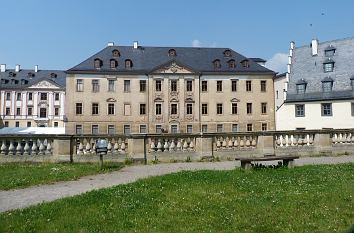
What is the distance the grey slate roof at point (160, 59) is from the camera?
49.7m

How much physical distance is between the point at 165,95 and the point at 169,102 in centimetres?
114

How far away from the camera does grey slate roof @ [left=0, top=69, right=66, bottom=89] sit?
75.6m

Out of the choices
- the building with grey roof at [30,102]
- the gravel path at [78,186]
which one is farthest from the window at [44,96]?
the gravel path at [78,186]

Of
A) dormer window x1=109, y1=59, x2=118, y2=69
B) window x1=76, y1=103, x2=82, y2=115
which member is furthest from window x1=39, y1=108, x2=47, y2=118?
dormer window x1=109, y1=59, x2=118, y2=69

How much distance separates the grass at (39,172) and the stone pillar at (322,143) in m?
8.41

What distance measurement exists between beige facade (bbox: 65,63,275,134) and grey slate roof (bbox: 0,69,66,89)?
31196mm

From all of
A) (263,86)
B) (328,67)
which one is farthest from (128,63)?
(328,67)

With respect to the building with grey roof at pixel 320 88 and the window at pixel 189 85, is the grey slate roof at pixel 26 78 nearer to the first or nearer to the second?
the window at pixel 189 85

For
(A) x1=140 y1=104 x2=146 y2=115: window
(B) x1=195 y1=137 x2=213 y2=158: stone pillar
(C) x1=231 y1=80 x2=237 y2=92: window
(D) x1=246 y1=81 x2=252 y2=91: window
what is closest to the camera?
(B) x1=195 y1=137 x2=213 y2=158: stone pillar

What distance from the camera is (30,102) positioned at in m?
75.4

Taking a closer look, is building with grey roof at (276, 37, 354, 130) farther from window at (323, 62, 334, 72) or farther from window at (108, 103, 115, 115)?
window at (108, 103, 115, 115)

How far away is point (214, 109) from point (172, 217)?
45.3 metres

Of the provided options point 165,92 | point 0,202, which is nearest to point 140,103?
point 165,92

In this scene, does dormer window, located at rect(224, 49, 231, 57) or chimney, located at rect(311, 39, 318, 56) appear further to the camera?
dormer window, located at rect(224, 49, 231, 57)
